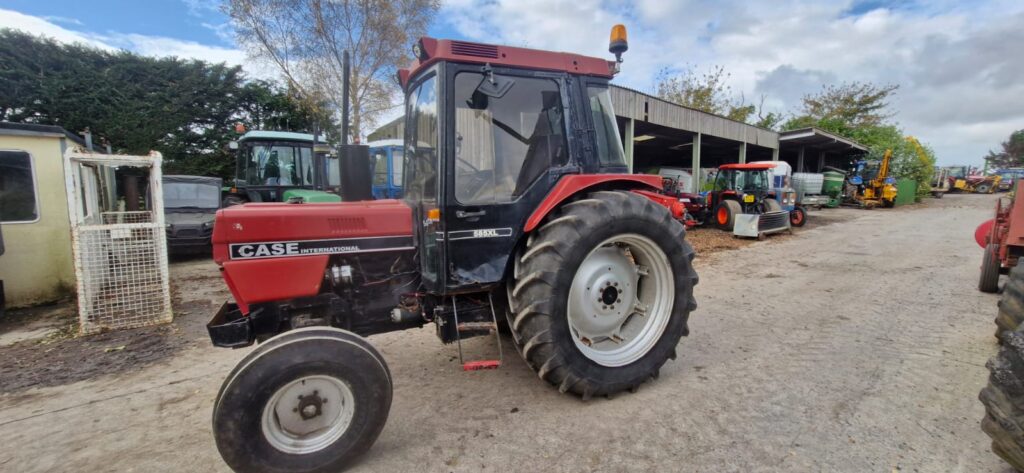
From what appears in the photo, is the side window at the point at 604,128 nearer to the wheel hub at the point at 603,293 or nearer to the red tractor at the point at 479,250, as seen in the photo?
the red tractor at the point at 479,250

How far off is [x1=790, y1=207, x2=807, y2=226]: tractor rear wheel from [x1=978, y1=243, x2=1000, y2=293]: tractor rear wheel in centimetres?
849

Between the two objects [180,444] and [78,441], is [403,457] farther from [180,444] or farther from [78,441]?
[78,441]

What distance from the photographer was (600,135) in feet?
9.88

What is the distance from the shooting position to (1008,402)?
191 cm

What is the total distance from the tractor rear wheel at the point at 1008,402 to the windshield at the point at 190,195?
10715 mm

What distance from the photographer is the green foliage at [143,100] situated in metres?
12.0

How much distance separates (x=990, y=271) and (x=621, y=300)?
529cm

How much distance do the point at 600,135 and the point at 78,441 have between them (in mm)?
3588

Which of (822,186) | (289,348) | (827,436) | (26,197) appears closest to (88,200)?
(26,197)

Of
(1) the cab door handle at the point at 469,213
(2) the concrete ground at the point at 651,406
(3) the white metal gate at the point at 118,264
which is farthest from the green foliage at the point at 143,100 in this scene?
(1) the cab door handle at the point at 469,213

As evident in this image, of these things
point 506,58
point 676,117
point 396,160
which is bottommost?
point 396,160

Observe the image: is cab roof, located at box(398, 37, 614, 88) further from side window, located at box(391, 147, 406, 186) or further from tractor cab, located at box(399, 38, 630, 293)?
side window, located at box(391, 147, 406, 186)

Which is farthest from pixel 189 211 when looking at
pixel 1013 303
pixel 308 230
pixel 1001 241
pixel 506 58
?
pixel 1001 241

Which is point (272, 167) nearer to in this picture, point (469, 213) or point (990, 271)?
point (469, 213)
